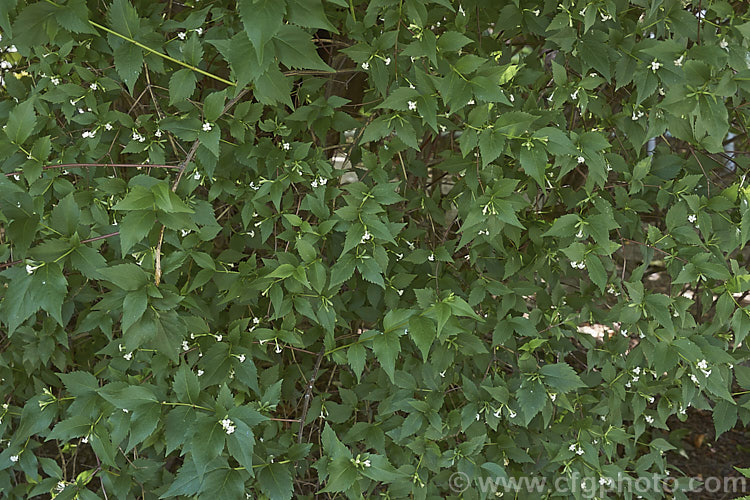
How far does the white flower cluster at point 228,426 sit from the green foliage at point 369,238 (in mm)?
11

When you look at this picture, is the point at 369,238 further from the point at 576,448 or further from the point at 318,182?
the point at 576,448

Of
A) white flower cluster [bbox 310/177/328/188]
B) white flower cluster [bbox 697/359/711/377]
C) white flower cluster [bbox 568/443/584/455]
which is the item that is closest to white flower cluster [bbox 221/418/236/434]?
white flower cluster [bbox 310/177/328/188]

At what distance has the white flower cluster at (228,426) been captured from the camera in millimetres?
1564

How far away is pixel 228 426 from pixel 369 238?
0.63 meters

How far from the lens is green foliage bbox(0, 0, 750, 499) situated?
5.39 feet

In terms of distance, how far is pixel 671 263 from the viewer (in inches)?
78.4

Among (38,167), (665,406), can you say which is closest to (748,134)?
(665,406)

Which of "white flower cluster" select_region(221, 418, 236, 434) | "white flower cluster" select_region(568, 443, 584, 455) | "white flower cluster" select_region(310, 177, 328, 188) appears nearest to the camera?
"white flower cluster" select_region(221, 418, 236, 434)

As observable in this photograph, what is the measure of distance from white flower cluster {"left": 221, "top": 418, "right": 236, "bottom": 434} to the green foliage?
0.04 ft

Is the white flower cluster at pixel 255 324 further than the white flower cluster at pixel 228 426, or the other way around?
the white flower cluster at pixel 255 324

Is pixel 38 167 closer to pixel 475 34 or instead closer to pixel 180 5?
pixel 180 5

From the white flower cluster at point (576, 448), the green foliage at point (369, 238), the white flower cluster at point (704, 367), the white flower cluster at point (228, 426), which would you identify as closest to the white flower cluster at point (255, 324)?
the green foliage at point (369, 238)

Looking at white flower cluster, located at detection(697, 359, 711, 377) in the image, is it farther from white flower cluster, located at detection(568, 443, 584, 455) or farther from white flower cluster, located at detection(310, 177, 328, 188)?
white flower cluster, located at detection(310, 177, 328, 188)

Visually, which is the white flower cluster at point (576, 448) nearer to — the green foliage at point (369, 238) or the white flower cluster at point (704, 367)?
the green foliage at point (369, 238)
